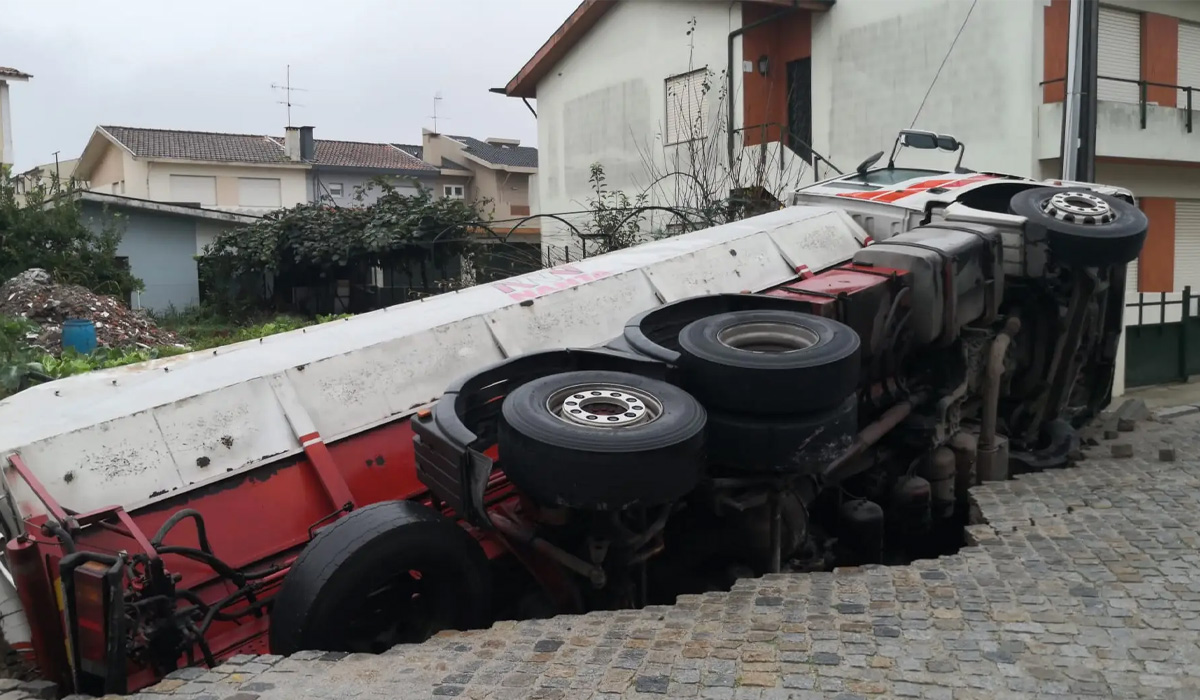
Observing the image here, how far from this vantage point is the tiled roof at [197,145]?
128ft

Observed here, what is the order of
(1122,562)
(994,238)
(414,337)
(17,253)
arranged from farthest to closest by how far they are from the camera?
(17,253), (994,238), (414,337), (1122,562)

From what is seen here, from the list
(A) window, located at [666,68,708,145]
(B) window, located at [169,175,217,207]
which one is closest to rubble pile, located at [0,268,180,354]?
(A) window, located at [666,68,708,145]

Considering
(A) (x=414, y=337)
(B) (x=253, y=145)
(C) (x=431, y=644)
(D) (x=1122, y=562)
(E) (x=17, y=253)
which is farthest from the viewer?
(B) (x=253, y=145)

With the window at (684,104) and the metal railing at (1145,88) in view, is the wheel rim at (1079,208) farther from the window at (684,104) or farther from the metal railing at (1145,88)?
the window at (684,104)

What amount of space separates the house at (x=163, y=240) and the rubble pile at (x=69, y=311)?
17.6 ft

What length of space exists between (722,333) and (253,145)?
137 feet

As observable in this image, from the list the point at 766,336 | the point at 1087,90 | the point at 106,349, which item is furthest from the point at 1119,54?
the point at 106,349

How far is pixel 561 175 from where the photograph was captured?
72.6ft

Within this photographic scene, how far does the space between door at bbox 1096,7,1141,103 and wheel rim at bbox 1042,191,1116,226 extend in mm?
7779

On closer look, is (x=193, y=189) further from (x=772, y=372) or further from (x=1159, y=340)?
(x=772, y=372)

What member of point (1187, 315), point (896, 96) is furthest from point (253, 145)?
point (1187, 315)

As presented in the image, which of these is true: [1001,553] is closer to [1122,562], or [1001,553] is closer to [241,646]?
[1122,562]

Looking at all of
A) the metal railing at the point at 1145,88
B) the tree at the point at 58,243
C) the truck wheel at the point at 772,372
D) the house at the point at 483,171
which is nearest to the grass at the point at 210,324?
the tree at the point at 58,243

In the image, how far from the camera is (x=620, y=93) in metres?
19.9
